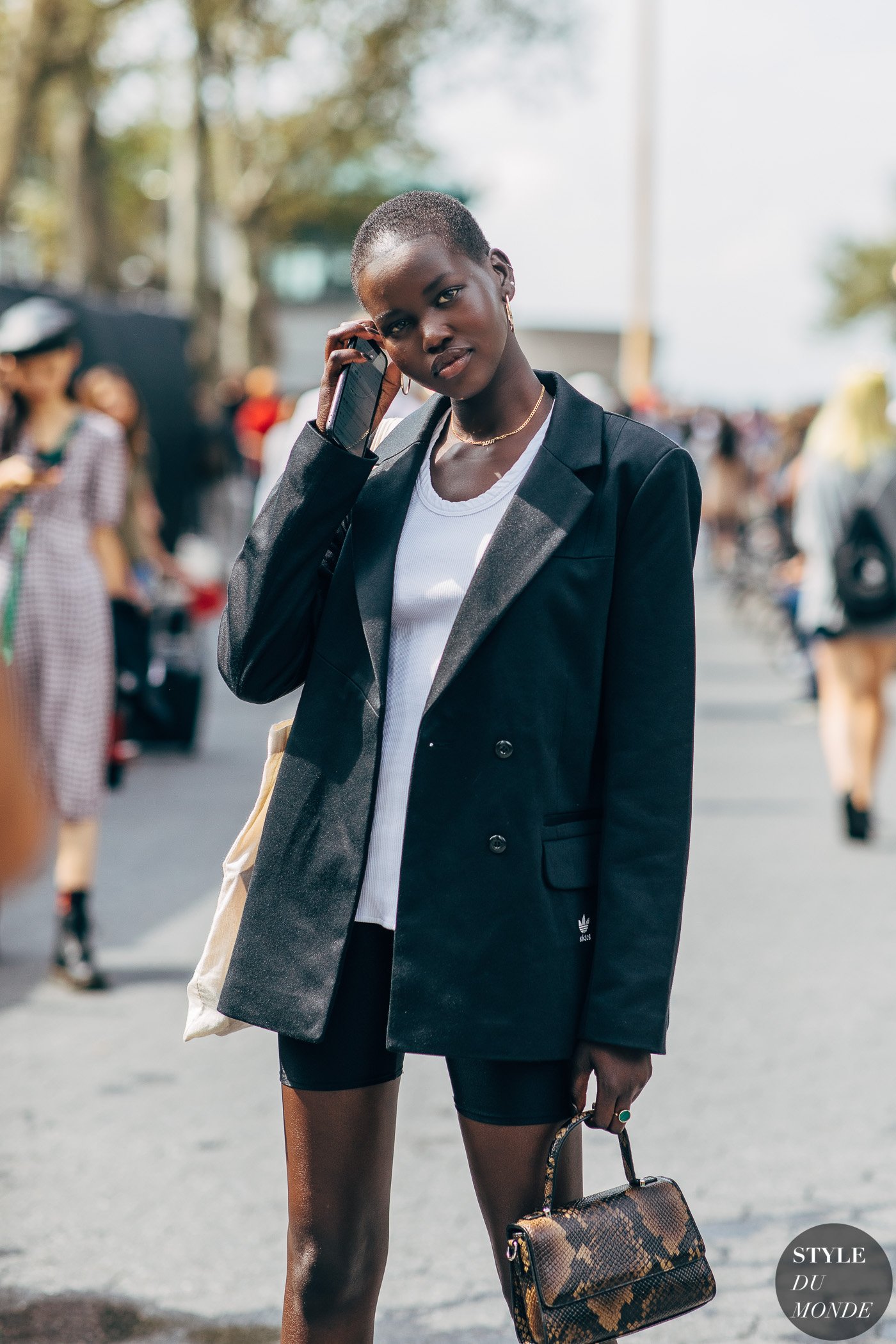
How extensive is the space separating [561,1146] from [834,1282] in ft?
4.96

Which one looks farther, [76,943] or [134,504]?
[134,504]

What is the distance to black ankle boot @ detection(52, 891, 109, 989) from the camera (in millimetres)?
5551

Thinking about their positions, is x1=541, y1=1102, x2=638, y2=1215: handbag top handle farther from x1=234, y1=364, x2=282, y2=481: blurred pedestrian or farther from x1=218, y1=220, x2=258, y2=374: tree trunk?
x1=218, y1=220, x2=258, y2=374: tree trunk

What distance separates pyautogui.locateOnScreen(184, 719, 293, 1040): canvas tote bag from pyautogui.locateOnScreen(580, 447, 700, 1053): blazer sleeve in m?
0.52

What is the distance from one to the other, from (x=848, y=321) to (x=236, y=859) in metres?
95.3

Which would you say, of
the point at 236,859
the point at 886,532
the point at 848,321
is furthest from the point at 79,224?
the point at 848,321

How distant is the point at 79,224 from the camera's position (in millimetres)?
24781

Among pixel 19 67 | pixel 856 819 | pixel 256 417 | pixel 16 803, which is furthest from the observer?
pixel 19 67

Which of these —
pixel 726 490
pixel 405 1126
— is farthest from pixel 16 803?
pixel 726 490

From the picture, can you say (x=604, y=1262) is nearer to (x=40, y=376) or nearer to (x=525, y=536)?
(x=525, y=536)

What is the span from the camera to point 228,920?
2637 mm

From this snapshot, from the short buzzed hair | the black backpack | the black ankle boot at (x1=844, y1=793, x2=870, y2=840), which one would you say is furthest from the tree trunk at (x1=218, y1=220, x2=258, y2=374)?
the short buzzed hair

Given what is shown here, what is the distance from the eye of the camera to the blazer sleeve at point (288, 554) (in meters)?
2.47

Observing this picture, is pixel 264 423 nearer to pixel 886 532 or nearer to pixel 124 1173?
pixel 886 532
